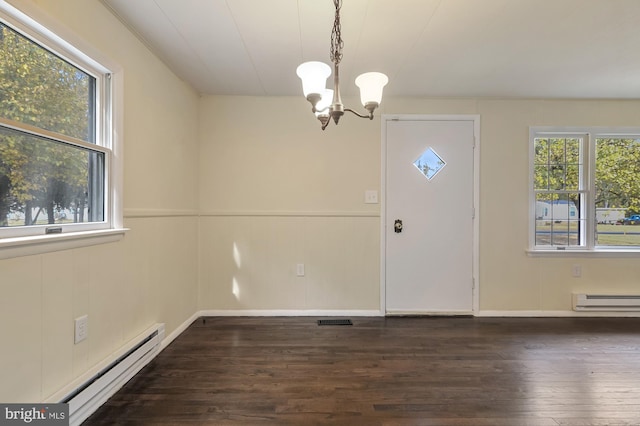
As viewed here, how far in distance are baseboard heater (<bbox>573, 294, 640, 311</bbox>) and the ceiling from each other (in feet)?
6.54

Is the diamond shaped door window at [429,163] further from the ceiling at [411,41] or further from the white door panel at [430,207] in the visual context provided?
the ceiling at [411,41]

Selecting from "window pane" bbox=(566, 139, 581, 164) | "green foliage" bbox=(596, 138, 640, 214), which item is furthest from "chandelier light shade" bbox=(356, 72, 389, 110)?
"green foliage" bbox=(596, 138, 640, 214)

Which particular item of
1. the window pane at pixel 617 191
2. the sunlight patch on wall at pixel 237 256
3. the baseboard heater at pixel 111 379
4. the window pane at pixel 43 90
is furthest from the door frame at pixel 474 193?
the window pane at pixel 43 90

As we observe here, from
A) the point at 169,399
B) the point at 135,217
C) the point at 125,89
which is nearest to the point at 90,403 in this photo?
the point at 169,399

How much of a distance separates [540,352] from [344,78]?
2.69 metres

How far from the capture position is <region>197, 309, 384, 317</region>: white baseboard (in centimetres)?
304

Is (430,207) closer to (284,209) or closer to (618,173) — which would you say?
(284,209)

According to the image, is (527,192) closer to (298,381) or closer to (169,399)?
(298,381)

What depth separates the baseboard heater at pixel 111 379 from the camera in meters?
1.45

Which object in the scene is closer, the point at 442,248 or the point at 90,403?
the point at 90,403

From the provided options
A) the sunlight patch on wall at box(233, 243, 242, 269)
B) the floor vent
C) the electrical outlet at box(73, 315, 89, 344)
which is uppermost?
the sunlight patch on wall at box(233, 243, 242, 269)

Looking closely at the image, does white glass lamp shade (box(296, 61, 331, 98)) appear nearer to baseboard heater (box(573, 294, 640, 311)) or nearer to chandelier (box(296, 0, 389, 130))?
chandelier (box(296, 0, 389, 130))

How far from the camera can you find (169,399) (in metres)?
1.72

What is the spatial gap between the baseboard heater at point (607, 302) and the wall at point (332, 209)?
7cm
